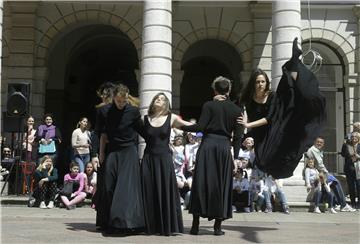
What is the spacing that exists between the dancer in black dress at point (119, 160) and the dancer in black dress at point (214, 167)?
77 cm

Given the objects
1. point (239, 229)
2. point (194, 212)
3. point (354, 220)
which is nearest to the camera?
point (194, 212)

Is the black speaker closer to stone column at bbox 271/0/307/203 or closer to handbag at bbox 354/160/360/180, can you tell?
stone column at bbox 271/0/307/203

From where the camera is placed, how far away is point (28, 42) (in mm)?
20859

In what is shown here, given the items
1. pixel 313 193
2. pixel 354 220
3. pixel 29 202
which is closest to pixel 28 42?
pixel 29 202

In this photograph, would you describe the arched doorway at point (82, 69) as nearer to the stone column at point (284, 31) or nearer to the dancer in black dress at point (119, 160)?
the stone column at point (284, 31)

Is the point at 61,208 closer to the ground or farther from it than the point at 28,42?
closer to the ground

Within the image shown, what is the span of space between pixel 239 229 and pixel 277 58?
28.6ft

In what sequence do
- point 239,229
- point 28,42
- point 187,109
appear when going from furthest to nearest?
point 187,109
point 28,42
point 239,229

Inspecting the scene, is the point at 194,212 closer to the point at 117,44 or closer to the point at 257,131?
the point at 257,131

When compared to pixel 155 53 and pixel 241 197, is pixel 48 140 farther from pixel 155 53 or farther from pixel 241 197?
pixel 241 197

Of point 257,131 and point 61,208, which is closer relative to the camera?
point 257,131

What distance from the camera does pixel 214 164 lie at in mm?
7699

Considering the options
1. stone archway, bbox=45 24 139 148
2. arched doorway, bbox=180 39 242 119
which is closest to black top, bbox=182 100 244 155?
stone archway, bbox=45 24 139 148

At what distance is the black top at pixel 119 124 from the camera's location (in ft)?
25.8
